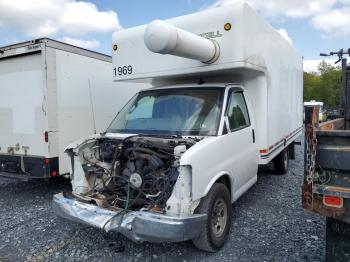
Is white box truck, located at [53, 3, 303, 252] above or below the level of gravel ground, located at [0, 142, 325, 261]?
above

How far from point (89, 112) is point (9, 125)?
5.08 ft

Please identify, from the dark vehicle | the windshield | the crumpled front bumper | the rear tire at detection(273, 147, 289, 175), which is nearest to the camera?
the dark vehicle

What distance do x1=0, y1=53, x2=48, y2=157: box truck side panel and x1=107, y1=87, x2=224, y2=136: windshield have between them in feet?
5.71

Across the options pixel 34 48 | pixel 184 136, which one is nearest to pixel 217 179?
pixel 184 136

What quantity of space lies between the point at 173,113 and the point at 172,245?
1799mm

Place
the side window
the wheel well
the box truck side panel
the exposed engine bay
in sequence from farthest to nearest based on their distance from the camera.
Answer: the box truck side panel < the side window < the wheel well < the exposed engine bay

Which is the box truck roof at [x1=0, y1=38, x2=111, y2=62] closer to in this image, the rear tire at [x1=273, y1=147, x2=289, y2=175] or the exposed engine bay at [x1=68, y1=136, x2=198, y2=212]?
the exposed engine bay at [x1=68, y1=136, x2=198, y2=212]

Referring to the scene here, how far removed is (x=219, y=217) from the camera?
3.96 meters

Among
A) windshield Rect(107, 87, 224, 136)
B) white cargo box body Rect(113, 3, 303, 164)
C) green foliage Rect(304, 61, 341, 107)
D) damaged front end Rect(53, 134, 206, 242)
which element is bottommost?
damaged front end Rect(53, 134, 206, 242)

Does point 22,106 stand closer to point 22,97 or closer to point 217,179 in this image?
point 22,97

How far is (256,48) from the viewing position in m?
4.88

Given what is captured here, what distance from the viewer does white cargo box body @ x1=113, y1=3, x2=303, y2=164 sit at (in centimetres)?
453

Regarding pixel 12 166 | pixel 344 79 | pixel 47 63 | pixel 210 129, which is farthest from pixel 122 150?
pixel 344 79

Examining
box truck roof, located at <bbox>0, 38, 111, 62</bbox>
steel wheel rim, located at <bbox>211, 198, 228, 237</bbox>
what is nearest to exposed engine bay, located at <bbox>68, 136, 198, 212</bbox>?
steel wheel rim, located at <bbox>211, 198, 228, 237</bbox>
